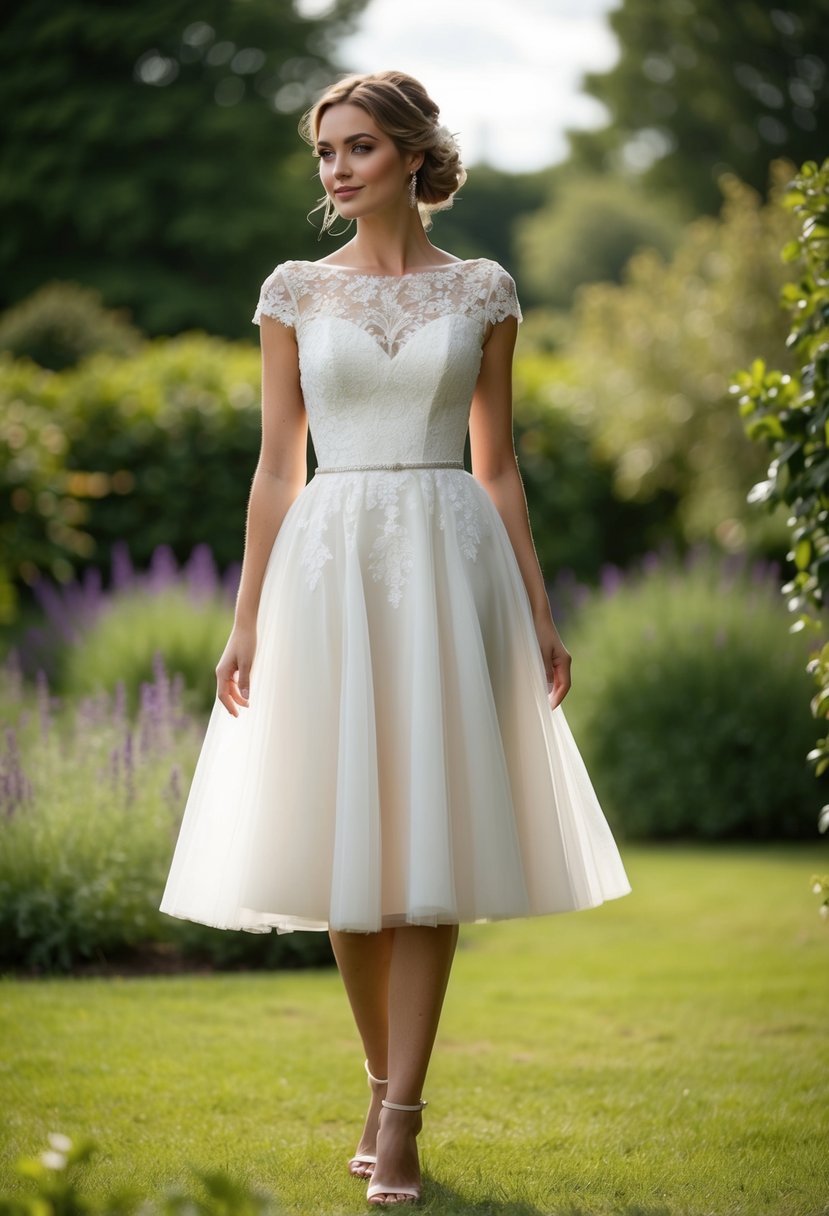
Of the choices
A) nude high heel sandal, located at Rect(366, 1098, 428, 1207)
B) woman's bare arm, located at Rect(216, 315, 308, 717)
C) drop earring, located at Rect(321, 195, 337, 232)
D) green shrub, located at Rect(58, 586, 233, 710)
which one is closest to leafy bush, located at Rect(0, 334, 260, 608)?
green shrub, located at Rect(58, 586, 233, 710)

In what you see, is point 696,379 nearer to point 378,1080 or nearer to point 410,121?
point 410,121

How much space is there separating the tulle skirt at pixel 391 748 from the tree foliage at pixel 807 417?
769 millimetres

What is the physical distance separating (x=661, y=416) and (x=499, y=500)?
7.79 meters

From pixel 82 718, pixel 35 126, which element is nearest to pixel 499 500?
pixel 82 718

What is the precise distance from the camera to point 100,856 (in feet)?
16.4

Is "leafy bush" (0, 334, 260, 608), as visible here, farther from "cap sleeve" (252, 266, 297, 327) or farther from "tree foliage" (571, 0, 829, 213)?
"tree foliage" (571, 0, 829, 213)

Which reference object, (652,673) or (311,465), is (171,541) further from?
(652,673)

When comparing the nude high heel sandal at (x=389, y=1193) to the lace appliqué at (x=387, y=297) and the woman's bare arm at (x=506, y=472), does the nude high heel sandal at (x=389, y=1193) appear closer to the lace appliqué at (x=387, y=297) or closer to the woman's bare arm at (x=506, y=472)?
the woman's bare arm at (x=506, y=472)

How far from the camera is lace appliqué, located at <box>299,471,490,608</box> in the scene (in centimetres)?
302

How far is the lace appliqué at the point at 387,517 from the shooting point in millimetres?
3023

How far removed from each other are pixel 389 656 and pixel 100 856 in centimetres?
236

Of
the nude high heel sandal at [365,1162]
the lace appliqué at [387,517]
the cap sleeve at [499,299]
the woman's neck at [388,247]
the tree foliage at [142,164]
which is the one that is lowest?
the nude high heel sandal at [365,1162]

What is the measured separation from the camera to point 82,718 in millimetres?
5547

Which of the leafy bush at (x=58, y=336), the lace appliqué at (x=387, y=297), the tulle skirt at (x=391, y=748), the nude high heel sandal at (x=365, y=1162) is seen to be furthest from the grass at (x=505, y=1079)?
the leafy bush at (x=58, y=336)
